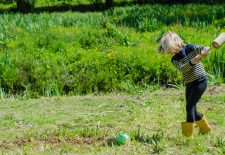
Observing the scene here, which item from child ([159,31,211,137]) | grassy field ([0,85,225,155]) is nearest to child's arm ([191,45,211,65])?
child ([159,31,211,137])

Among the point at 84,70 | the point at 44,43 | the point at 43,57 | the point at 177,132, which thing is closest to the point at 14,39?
the point at 44,43

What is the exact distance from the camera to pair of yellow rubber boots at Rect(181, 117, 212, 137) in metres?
5.46

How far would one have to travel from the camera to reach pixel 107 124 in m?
6.28

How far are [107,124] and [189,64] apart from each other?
1.43 meters

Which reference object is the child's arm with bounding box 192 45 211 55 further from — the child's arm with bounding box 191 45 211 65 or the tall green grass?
the tall green grass

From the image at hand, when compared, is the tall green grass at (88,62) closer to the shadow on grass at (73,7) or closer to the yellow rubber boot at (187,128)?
the yellow rubber boot at (187,128)

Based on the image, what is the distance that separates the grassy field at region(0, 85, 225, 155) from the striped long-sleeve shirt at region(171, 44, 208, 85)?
25.0 inches

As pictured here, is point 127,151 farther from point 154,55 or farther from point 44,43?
point 44,43

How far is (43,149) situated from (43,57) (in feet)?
15.1

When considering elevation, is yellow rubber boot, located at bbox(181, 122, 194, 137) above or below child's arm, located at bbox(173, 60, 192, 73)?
below

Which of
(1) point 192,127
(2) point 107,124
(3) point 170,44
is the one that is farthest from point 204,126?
(2) point 107,124

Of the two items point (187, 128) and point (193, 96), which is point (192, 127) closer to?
point (187, 128)

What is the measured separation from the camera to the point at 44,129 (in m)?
6.18

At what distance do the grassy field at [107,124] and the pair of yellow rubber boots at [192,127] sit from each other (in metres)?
0.07
